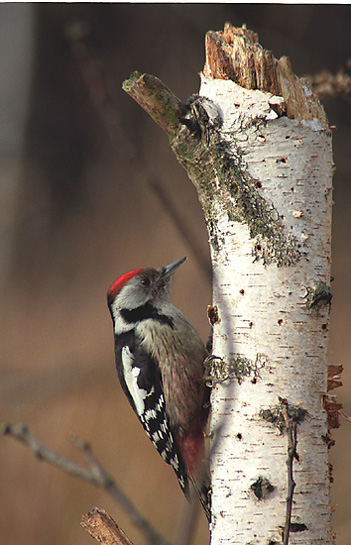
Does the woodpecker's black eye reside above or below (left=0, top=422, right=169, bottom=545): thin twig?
above

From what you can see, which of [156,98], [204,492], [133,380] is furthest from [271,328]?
[133,380]

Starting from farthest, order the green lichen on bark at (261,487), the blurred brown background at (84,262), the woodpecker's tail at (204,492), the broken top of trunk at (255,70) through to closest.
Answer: the blurred brown background at (84,262)
the woodpecker's tail at (204,492)
the broken top of trunk at (255,70)
the green lichen on bark at (261,487)

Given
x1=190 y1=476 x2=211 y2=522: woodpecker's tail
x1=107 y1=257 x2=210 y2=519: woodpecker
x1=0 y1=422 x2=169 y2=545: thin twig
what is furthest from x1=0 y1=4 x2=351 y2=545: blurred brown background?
x1=0 y1=422 x2=169 y2=545: thin twig

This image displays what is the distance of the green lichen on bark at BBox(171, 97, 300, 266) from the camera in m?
1.16

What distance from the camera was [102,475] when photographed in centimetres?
58

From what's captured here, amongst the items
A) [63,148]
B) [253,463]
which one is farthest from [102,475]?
[63,148]

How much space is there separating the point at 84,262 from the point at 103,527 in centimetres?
184

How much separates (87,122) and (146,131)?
0.32 meters

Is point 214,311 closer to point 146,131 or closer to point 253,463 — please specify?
point 253,463

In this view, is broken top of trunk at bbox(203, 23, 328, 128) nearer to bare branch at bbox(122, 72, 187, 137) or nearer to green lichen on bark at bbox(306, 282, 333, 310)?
bare branch at bbox(122, 72, 187, 137)

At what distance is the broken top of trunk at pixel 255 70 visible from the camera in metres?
1.21

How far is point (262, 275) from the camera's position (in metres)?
1.16

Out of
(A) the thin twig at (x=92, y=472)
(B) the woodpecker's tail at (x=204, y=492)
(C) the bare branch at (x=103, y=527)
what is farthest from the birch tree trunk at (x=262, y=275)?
(A) the thin twig at (x=92, y=472)

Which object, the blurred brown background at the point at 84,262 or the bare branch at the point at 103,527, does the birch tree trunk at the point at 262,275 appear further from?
the blurred brown background at the point at 84,262
